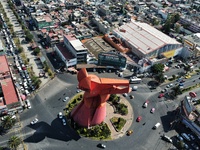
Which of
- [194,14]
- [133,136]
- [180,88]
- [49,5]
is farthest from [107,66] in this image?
[194,14]

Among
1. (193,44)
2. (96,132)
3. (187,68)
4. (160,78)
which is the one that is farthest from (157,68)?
(96,132)

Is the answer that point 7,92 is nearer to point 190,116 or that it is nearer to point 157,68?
point 157,68

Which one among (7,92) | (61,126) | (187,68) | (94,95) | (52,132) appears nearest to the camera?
(94,95)

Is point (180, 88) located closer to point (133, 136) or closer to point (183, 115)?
point (183, 115)

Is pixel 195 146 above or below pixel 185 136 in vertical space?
below

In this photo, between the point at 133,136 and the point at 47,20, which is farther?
the point at 47,20

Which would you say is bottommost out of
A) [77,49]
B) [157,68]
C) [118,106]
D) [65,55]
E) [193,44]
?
[118,106]

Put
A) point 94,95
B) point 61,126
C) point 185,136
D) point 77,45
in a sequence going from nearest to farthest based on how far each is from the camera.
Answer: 1. point 94,95
2. point 185,136
3. point 61,126
4. point 77,45
